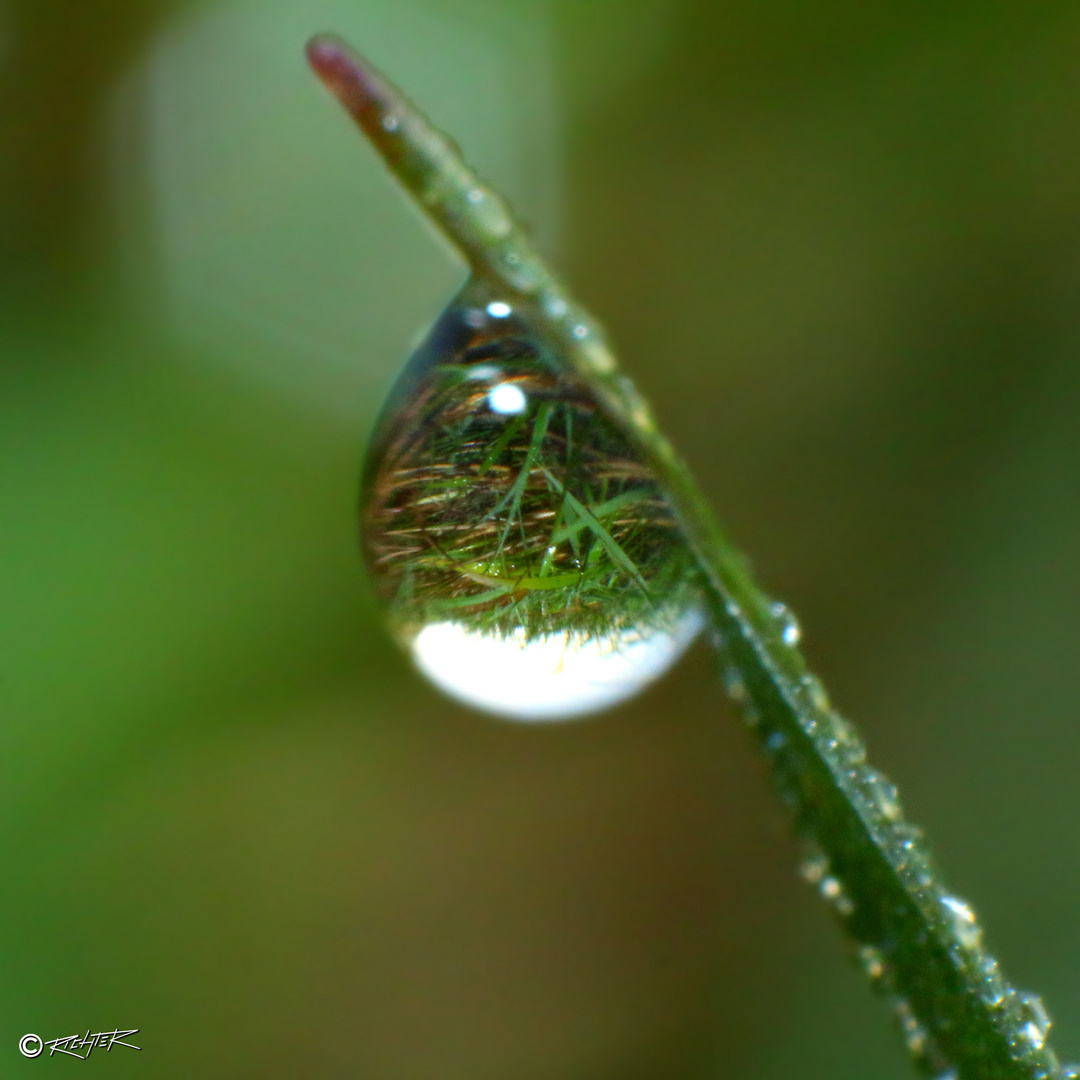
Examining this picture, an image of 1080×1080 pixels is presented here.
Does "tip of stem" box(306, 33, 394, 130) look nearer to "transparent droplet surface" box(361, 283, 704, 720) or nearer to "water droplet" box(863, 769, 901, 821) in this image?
"transparent droplet surface" box(361, 283, 704, 720)

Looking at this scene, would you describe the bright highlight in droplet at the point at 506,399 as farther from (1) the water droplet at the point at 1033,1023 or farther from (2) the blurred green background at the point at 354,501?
(2) the blurred green background at the point at 354,501

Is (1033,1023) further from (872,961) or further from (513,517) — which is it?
(513,517)

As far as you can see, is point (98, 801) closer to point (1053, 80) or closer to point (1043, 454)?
point (1043, 454)

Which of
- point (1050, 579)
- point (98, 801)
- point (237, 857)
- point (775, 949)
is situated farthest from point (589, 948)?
point (1050, 579)
